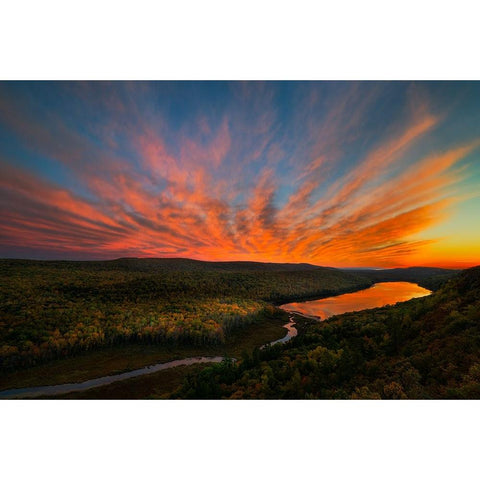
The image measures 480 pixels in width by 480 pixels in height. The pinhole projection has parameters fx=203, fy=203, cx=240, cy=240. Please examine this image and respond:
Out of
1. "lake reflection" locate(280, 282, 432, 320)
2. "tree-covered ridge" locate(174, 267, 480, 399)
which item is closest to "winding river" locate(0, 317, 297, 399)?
"tree-covered ridge" locate(174, 267, 480, 399)

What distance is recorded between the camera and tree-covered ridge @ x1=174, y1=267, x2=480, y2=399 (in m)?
5.50

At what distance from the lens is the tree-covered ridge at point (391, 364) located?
5.50 m

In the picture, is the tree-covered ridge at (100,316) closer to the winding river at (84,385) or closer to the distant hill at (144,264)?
the winding river at (84,385)

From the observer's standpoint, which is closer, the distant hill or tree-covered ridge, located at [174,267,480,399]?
tree-covered ridge, located at [174,267,480,399]

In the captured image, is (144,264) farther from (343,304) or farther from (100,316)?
(343,304)

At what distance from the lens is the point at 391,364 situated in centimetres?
706

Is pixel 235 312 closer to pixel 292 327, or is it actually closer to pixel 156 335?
pixel 292 327

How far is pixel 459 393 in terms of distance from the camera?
4.91 m

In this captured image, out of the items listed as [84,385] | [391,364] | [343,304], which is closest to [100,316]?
[84,385]

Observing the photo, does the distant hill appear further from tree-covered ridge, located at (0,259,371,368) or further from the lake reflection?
the lake reflection

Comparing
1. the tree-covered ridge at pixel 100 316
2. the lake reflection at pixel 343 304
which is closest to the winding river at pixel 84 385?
the tree-covered ridge at pixel 100 316

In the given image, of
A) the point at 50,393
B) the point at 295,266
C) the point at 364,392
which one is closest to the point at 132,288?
the point at 50,393

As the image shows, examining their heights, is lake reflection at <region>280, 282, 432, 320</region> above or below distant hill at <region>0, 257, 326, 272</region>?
below

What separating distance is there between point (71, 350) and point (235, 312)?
62.3 feet
